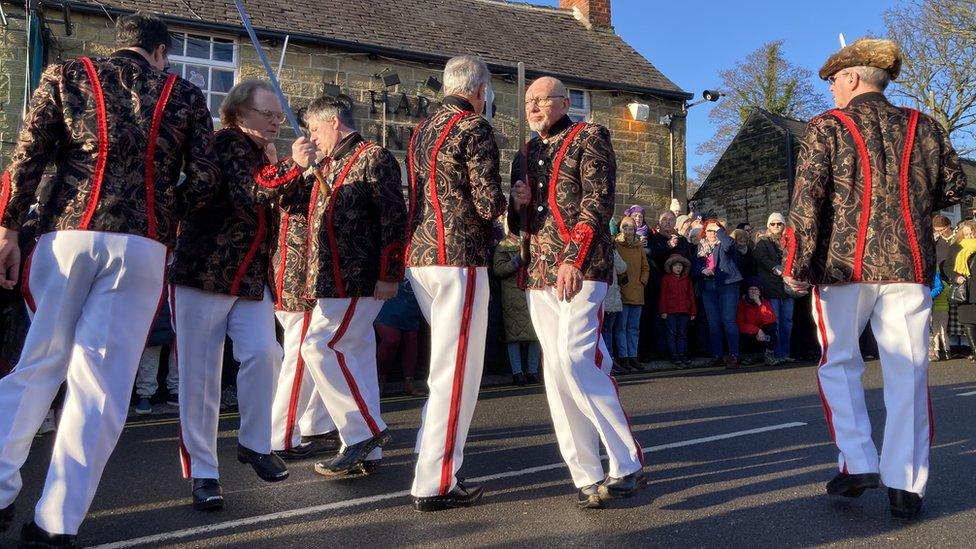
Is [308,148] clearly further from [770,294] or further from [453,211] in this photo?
[770,294]

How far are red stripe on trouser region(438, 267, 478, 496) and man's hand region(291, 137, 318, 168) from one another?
2.95ft

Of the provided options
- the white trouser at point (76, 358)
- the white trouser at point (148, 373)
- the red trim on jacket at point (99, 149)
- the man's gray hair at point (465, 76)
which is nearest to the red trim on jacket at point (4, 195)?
the white trouser at point (76, 358)

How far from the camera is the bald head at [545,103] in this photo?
14.2ft

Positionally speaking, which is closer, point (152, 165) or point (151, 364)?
point (152, 165)

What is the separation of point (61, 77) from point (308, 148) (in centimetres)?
107

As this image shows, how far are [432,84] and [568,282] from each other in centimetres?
1398

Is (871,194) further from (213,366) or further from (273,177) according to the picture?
(213,366)

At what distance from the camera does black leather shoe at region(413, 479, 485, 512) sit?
4.04 meters

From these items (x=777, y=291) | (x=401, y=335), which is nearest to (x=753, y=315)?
(x=777, y=291)

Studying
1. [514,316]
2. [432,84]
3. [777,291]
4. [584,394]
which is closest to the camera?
[584,394]

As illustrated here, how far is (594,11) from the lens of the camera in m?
22.4

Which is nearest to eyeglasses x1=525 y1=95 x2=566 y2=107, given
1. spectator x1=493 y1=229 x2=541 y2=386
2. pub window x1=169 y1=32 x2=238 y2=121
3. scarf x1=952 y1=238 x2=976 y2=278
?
spectator x1=493 y1=229 x2=541 y2=386

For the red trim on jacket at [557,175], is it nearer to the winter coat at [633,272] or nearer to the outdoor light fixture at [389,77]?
the winter coat at [633,272]

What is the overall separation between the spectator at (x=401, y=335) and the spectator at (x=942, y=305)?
7488 mm
